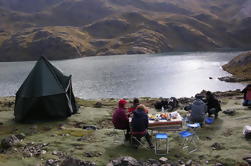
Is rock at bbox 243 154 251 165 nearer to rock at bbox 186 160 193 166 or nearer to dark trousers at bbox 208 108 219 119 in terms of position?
rock at bbox 186 160 193 166

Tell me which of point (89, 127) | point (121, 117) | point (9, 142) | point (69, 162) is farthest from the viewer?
point (89, 127)

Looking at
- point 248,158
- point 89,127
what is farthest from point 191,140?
point 89,127

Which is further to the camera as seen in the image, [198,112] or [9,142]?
[198,112]

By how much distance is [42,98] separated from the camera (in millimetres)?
23156

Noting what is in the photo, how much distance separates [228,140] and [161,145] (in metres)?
3.64

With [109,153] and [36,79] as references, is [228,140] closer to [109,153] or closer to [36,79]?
[109,153]

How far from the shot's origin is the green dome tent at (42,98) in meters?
23.1

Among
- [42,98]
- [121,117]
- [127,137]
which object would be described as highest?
[42,98]

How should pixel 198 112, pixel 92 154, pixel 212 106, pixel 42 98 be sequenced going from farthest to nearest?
pixel 42 98
pixel 212 106
pixel 198 112
pixel 92 154

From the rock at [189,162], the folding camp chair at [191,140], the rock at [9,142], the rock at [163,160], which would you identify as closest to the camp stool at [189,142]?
the folding camp chair at [191,140]

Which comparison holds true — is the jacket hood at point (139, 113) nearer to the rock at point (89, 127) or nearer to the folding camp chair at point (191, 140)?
the folding camp chair at point (191, 140)

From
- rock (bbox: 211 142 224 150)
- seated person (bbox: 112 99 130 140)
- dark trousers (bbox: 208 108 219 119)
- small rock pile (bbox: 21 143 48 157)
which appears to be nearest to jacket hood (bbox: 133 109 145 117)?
seated person (bbox: 112 99 130 140)

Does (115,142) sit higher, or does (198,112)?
(198,112)

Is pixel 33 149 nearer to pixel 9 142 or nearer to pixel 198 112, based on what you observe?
pixel 9 142
